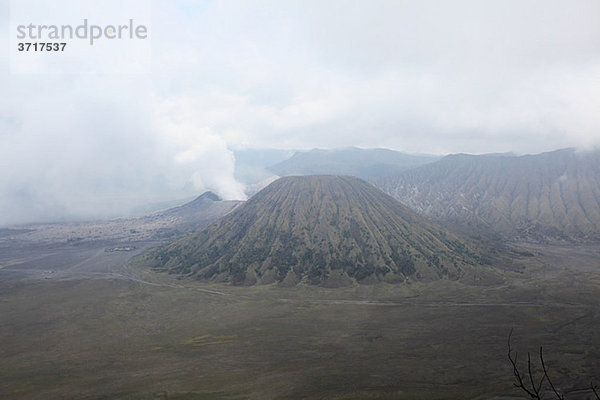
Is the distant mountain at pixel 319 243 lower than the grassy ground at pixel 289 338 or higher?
higher

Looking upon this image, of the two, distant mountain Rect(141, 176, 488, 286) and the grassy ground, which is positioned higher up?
distant mountain Rect(141, 176, 488, 286)

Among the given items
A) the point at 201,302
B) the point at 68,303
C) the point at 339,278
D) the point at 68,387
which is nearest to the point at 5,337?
the point at 68,303

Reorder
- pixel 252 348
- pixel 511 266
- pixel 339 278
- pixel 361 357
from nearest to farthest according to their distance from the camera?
pixel 361 357 → pixel 252 348 → pixel 339 278 → pixel 511 266

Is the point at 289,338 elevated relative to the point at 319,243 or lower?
lower

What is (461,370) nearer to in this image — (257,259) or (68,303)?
(257,259)

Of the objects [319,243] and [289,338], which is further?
[319,243]
